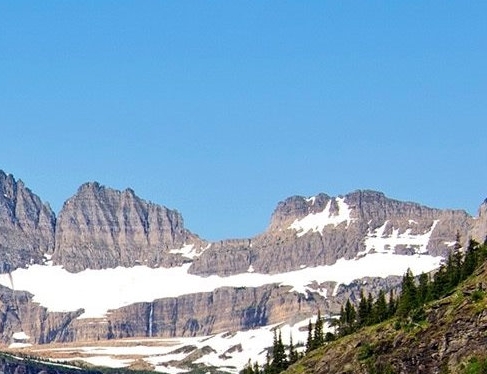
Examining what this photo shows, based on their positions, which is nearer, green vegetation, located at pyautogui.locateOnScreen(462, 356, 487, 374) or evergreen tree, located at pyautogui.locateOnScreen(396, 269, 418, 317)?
green vegetation, located at pyautogui.locateOnScreen(462, 356, 487, 374)

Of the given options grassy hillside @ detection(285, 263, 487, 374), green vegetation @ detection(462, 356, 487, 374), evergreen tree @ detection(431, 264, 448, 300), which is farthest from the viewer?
evergreen tree @ detection(431, 264, 448, 300)

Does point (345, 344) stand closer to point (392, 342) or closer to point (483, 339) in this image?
point (392, 342)

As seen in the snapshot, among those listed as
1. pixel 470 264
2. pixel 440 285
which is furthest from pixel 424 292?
pixel 470 264

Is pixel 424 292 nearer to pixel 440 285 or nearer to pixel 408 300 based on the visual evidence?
pixel 440 285

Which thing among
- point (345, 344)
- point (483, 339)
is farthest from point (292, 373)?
point (483, 339)

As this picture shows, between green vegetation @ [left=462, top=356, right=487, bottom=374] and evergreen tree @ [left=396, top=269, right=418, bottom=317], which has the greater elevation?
evergreen tree @ [left=396, top=269, right=418, bottom=317]

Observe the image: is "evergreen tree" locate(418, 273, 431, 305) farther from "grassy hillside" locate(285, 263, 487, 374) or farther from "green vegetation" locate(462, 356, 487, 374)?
"green vegetation" locate(462, 356, 487, 374)

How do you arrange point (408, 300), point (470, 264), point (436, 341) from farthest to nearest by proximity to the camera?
point (408, 300) < point (470, 264) < point (436, 341)

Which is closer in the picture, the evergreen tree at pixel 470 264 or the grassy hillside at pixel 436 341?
the grassy hillside at pixel 436 341

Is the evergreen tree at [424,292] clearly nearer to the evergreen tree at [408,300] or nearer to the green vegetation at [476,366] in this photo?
the evergreen tree at [408,300]

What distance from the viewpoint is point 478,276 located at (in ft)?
506

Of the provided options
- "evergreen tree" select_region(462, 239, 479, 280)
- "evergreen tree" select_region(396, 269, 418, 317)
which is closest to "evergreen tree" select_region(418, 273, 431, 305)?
"evergreen tree" select_region(396, 269, 418, 317)

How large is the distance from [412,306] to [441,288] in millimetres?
5647

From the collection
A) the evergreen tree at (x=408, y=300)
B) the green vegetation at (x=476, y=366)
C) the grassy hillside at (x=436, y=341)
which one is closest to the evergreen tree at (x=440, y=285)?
the evergreen tree at (x=408, y=300)
